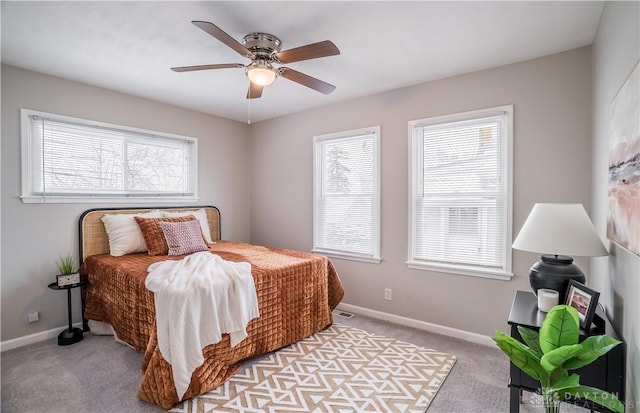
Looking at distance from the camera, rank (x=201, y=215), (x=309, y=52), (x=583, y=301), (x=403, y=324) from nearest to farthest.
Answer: (x=583, y=301) < (x=309, y=52) < (x=403, y=324) < (x=201, y=215)

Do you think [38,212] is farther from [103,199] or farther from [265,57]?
[265,57]

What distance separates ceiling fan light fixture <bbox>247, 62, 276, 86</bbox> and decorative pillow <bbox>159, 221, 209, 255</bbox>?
1.87m

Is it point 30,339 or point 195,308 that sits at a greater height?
point 195,308

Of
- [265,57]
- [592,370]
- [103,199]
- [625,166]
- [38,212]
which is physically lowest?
[592,370]

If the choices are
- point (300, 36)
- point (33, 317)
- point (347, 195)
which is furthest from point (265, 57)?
point (33, 317)

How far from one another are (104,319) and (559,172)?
4187mm

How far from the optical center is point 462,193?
310 centimetres

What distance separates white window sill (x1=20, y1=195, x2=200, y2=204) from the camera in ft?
9.88

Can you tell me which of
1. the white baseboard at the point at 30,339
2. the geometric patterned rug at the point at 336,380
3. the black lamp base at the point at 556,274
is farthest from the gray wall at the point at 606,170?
the white baseboard at the point at 30,339

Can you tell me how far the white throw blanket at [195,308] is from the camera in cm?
203

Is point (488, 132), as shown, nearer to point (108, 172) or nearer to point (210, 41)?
point (210, 41)

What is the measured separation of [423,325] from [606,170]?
2.08 metres

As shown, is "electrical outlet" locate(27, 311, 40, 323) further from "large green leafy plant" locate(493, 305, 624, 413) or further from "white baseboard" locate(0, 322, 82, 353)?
"large green leafy plant" locate(493, 305, 624, 413)

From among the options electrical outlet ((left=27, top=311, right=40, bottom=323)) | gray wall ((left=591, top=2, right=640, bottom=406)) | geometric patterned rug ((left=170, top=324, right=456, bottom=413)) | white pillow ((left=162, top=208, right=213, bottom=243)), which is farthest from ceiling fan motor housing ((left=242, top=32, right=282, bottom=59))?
electrical outlet ((left=27, top=311, right=40, bottom=323))
